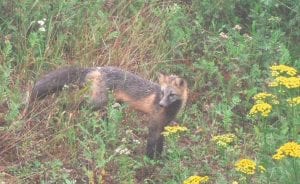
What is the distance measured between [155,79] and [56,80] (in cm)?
147

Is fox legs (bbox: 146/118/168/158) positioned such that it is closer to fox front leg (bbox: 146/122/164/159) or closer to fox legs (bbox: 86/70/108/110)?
fox front leg (bbox: 146/122/164/159)

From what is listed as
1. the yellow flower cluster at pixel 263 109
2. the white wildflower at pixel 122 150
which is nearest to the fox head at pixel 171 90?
the white wildflower at pixel 122 150

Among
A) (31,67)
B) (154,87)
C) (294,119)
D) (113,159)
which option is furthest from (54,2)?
(294,119)

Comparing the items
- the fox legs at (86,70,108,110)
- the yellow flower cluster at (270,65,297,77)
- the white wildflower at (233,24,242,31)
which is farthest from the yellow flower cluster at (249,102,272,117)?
the white wildflower at (233,24,242,31)

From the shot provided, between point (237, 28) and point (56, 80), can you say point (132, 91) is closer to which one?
point (56, 80)

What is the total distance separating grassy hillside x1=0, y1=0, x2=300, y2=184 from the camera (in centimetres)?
560

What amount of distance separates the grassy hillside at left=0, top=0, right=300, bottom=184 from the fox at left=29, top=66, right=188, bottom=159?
138 mm

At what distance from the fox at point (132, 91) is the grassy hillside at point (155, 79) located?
138 mm

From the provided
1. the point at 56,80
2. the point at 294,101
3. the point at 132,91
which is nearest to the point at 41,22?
the point at 56,80

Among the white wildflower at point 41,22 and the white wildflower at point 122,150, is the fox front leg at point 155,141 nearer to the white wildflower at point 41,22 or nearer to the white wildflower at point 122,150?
the white wildflower at point 122,150

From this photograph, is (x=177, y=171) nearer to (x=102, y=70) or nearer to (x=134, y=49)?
(x=102, y=70)

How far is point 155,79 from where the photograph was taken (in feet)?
24.7

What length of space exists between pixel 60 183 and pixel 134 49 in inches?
99.7

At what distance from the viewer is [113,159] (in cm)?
594
